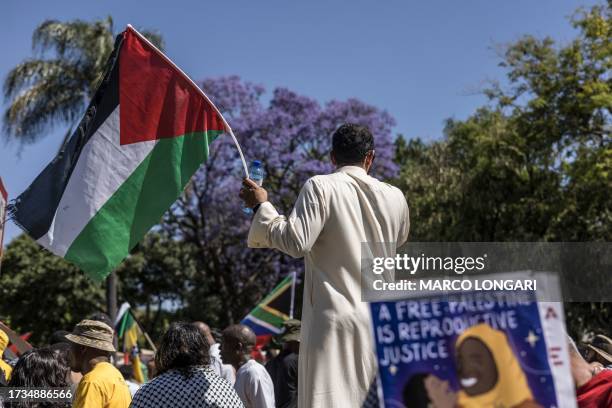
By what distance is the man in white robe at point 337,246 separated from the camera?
3.34 metres

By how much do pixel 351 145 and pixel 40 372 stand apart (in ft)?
9.44

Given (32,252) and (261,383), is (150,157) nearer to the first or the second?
(261,383)

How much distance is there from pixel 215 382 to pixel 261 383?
1.76 metres

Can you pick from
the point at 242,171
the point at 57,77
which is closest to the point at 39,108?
the point at 57,77

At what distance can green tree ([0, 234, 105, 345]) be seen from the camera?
1534 inches

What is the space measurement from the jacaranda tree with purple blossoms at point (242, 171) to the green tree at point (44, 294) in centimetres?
821

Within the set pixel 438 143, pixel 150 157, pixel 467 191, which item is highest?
pixel 438 143

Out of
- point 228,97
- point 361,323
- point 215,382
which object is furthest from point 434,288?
point 228,97

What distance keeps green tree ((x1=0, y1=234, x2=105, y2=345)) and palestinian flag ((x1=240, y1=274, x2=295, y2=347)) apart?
25.8 meters

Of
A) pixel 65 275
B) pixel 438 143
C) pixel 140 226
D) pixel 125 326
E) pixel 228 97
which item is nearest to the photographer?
pixel 140 226

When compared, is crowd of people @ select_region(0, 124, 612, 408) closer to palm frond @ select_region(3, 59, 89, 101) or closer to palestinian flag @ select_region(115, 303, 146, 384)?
palestinian flag @ select_region(115, 303, 146, 384)

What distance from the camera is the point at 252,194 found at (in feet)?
12.8

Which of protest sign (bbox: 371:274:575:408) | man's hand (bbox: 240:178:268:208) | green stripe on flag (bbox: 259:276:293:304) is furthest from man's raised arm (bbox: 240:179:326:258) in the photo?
green stripe on flag (bbox: 259:276:293:304)

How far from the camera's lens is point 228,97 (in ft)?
99.2
